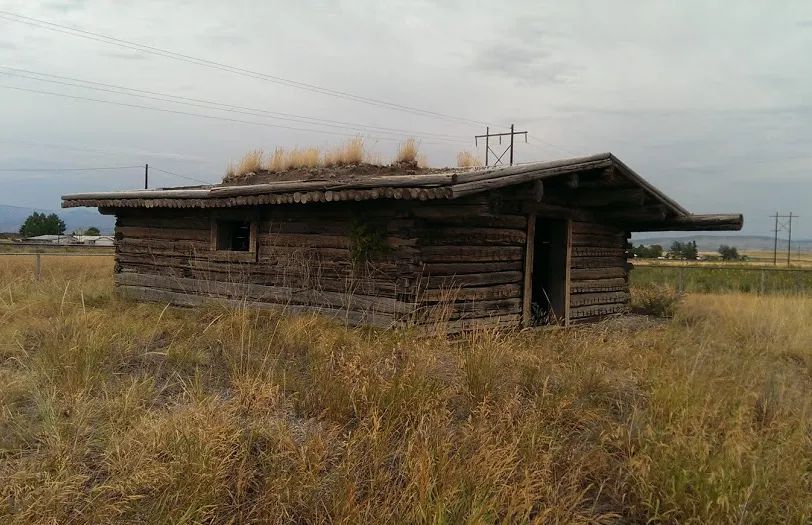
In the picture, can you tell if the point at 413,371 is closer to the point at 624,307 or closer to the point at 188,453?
the point at 188,453

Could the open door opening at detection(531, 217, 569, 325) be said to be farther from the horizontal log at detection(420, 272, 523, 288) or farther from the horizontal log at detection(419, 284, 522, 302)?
the horizontal log at detection(420, 272, 523, 288)

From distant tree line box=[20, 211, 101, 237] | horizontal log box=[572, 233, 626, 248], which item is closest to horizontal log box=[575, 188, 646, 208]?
horizontal log box=[572, 233, 626, 248]

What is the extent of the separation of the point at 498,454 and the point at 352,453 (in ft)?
2.74

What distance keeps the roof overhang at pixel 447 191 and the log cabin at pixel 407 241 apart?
0.02m

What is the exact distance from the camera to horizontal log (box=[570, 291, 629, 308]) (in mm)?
10781

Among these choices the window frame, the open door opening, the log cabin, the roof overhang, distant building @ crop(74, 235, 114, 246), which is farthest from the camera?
distant building @ crop(74, 235, 114, 246)

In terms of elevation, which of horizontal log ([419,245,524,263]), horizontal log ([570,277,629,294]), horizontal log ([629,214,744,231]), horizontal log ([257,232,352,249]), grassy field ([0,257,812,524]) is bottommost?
grassy field ([0,257,812,524])

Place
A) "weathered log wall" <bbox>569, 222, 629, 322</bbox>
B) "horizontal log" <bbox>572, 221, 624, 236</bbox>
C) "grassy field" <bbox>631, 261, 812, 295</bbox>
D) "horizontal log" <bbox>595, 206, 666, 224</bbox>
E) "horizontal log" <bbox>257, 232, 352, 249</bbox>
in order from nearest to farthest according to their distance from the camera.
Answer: "horizontal log" <bbox>257, 232, 352, 249</bbox>, "horizontal log" <bbox>572, 221, 624, 236</bbox>, "weathered log wall" <bbox>569, 222, 629, 322</bbox>, "horizontal log" <bbox>595, 206, 666, 224</bbox>, "grassy field" <bbox>631, 261, 812, 295</bbox>

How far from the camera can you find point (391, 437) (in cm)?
370

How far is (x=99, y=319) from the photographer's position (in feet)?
22.0

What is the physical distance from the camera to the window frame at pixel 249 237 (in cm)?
951

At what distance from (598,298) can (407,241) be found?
17.6ft

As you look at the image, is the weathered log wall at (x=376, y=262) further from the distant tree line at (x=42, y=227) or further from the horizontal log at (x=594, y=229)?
the distant tree line at (x=42, y=227)

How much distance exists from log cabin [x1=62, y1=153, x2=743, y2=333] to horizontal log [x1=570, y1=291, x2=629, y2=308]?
36 mm
